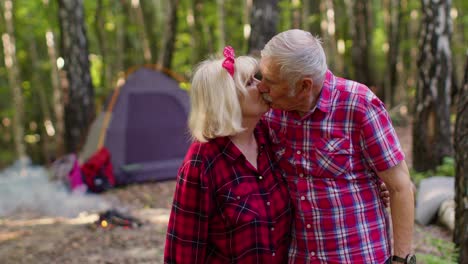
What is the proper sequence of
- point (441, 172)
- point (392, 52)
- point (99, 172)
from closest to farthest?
point (441, 172), point (99, 172), point (392, 52)

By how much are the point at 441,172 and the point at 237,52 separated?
3205 mm

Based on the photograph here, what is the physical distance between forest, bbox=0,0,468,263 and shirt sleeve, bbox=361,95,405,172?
0.73 m

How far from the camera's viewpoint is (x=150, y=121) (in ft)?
26.6

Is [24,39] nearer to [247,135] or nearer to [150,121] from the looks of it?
[150,121]

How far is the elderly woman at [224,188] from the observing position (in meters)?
1.79

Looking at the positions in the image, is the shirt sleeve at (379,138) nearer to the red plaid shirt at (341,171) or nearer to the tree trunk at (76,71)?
the red plaid shirt at (341,171)

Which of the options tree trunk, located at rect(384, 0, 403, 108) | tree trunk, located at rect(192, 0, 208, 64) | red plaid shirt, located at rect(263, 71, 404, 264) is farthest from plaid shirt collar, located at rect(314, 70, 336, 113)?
tree trunk, located at rect(192, 0, 208, 64)

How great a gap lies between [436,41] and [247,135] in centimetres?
528

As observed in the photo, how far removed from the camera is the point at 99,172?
721 centimetres

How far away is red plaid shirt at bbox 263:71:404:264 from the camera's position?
1.72m

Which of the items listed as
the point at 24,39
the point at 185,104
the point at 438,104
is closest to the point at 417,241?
the point at 438,104

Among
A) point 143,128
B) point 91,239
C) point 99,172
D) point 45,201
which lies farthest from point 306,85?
point 143,128

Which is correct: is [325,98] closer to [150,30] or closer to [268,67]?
[268,67]

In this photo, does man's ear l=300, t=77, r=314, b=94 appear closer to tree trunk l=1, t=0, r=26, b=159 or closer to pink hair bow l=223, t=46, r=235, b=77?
pink hair bow l=223, t=46, r=235, b=77
